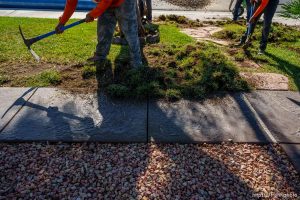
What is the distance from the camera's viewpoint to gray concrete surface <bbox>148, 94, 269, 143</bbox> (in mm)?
3289

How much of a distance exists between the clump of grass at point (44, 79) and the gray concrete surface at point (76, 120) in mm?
247

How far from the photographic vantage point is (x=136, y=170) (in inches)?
109

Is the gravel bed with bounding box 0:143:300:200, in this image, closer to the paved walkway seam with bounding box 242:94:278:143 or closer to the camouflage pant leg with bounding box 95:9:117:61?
the paved walkway seam with bounding box 242:94:278:143

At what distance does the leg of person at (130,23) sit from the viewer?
4340 millimetres

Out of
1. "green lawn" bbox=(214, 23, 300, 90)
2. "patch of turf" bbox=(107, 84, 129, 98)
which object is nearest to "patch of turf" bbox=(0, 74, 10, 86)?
"patch of turf" bbox=(107, 84, 129, 98)

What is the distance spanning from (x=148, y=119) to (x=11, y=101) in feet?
6.01

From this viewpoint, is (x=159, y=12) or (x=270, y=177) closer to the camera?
(x=270, y=177)

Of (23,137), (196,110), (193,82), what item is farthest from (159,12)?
(23,137)

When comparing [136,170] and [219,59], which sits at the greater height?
[219,59]

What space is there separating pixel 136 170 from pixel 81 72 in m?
2.50

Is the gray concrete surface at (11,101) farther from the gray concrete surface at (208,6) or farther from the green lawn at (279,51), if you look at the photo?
the gray concrete surface at (208,6)

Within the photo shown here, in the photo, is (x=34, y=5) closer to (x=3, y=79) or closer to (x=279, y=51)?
(x=3, y=79)

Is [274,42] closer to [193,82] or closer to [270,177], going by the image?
[193,82]

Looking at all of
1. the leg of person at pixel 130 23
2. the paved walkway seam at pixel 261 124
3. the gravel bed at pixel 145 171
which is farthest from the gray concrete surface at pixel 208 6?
the gravel bed at pixel 145 171
